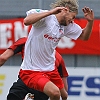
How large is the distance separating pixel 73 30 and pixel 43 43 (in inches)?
20.7

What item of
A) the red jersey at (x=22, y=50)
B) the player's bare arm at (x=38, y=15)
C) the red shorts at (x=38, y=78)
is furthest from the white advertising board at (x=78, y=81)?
the player's bare arm at (x=38, y=15)

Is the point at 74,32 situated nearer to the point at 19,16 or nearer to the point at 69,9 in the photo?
the point at 69,9

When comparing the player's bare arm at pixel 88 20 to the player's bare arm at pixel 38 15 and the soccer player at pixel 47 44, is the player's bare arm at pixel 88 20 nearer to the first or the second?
the soccer player at pixel 47 44

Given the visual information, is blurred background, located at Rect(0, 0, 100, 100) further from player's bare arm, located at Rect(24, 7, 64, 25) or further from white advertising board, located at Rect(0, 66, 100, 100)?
player's bare arm, located at Rect(24, 7, 64, 25)

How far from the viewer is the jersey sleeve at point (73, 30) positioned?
7754mm

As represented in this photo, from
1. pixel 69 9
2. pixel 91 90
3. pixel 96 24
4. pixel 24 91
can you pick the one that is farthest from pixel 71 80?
pixel 69 9

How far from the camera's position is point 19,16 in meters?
12.8

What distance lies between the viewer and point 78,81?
41.9ft

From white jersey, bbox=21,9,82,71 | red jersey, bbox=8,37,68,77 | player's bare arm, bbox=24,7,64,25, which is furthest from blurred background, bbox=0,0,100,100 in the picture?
player's bare arm, bbox=24,7,64,25

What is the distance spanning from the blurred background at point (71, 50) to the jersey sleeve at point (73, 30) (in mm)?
4687

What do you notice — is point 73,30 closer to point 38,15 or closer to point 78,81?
point 38,15

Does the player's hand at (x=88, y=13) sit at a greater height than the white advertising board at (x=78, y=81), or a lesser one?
greater

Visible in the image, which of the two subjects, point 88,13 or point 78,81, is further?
point 78,81

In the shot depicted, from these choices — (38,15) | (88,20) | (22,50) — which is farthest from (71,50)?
(38,15)
